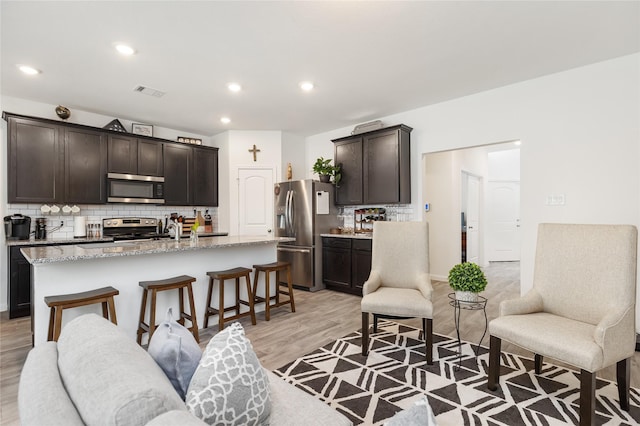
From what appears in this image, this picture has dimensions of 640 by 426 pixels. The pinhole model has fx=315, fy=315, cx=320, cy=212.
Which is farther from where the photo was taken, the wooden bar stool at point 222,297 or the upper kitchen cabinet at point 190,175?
the upper kitchen cabinet at point 190,175

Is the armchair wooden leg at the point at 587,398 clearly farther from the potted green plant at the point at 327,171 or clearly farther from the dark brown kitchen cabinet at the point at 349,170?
the potted green plant at the point at 327,171

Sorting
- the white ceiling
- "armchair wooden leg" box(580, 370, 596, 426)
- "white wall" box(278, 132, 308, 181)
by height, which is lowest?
"armchair wooden leg" box(580, 370, 596, 426)

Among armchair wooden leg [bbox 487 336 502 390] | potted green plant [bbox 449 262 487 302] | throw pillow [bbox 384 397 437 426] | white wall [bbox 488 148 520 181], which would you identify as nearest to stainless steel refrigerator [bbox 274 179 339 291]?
potted green plant [bbox 449 262 487 302]

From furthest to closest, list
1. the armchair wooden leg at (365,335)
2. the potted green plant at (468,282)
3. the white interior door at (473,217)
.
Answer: the white interior door at (473,217) < the armchair wooden leg at (365,335) < the potted green plant at (468,282)

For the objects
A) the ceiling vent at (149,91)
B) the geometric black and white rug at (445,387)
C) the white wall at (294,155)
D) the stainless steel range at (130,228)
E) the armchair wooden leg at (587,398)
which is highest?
the ceiling vent at (149,91)

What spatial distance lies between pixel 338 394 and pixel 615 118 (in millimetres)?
3604

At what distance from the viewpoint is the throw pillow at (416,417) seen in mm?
623

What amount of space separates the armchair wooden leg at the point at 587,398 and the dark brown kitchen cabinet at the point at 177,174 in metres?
5.30

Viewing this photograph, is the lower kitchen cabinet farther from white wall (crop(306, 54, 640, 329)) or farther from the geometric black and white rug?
white wall (crop(306, 54, 640, 329))

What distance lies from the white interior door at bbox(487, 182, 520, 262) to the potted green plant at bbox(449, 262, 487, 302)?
19.4ft

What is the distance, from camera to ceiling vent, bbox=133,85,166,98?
12.0 ft

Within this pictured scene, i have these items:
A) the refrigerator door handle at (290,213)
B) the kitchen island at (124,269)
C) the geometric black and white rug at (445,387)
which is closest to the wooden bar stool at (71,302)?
the kitchen island at (124,269)

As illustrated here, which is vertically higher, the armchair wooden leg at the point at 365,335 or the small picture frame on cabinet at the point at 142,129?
the small picture frame on cabinet at the point at 142,129

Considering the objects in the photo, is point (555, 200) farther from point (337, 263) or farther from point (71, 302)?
point (71, 302)
